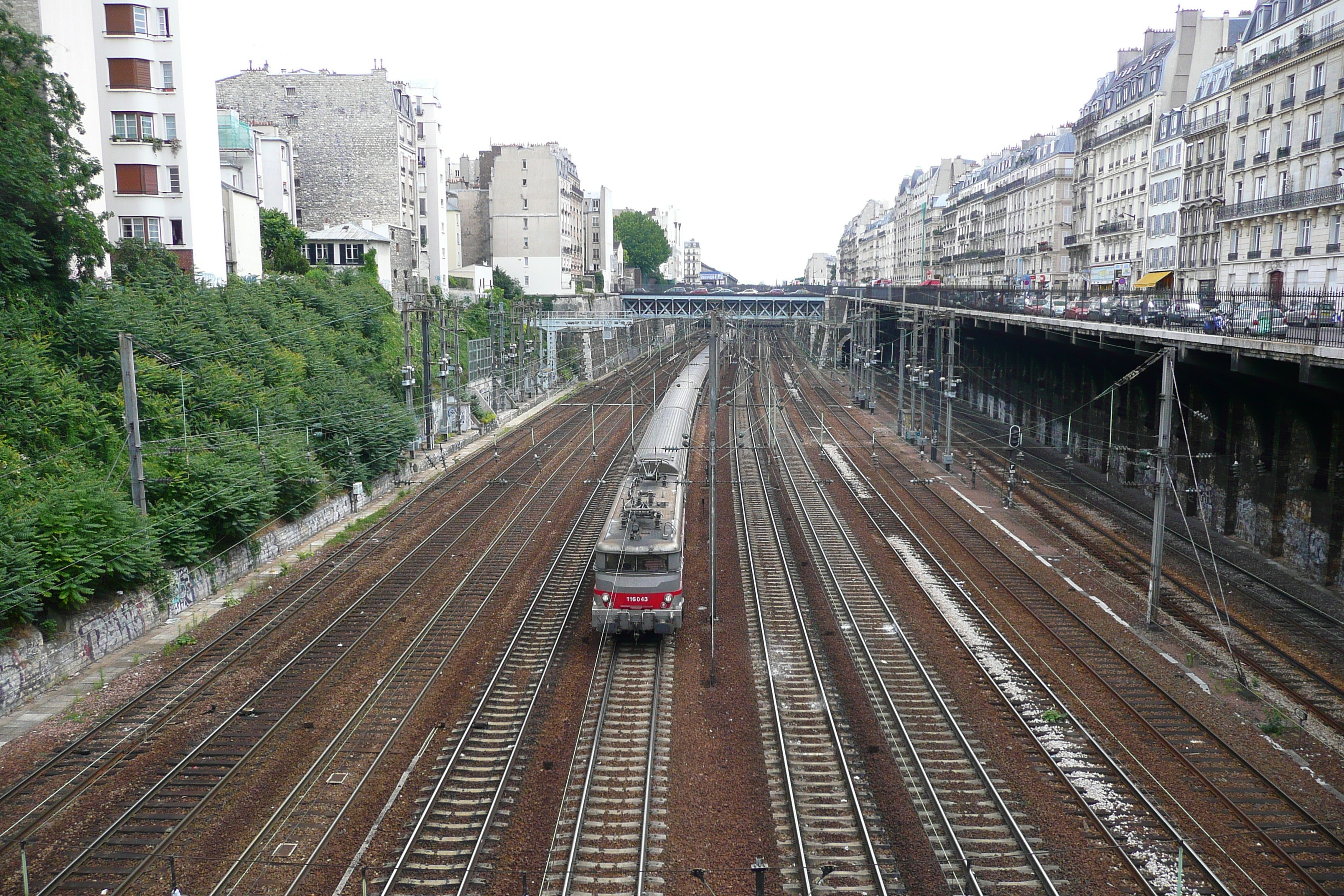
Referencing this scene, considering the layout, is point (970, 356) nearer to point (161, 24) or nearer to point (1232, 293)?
point (1232, 293)

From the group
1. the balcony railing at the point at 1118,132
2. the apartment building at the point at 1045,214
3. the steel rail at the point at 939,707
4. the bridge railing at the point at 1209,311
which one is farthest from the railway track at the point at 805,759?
the apartment building at the point at 1045,214

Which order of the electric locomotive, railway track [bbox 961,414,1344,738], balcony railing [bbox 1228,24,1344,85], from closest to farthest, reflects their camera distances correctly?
railway track [bbox 961,414,1344,738] < the electric locomotive < balcony railing [bbox 1228,24,1344,85]

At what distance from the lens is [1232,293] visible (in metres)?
25.1

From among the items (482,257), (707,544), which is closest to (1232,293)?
(707,544)

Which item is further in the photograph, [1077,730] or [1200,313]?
[1200,313]

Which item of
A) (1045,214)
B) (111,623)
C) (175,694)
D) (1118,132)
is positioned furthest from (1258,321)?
(1045,214)

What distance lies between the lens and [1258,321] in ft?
74.3

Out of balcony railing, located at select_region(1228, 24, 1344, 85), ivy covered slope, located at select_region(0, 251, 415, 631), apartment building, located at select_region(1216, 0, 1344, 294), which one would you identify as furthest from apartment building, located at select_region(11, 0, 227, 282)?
apartment building, located at select_region(1216, 0, 1344, 294)

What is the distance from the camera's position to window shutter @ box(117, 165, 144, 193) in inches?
1500

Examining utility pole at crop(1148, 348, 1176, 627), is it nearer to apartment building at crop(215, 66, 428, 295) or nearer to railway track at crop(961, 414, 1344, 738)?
railway track at crop(961, 414, 1344, 738)

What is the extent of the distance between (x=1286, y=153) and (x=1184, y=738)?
30649 millimetres

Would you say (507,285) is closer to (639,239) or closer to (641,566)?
(639,239)

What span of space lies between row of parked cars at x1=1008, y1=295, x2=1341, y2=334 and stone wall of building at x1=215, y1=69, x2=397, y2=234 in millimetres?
43535

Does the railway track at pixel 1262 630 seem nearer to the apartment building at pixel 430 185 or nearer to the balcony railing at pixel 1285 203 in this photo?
the balcony railing at pixel 1285 203
